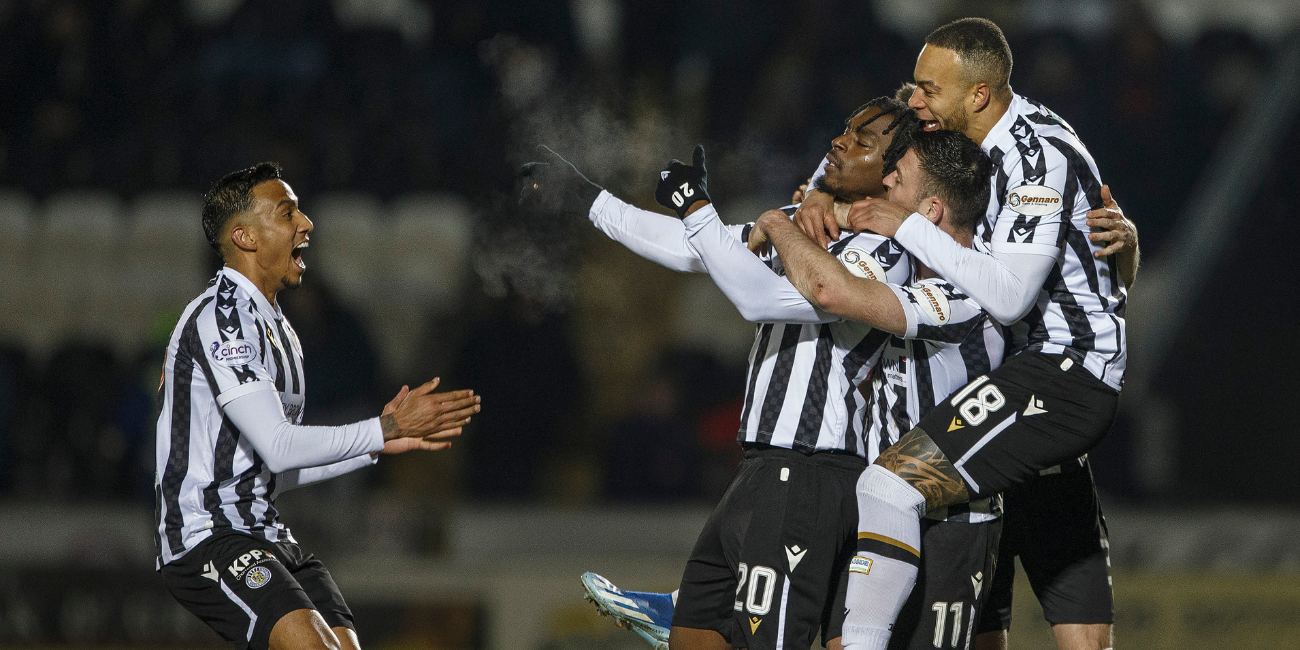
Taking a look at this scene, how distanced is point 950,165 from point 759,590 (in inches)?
58.5

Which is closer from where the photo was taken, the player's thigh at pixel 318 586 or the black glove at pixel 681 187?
the black glove at pixel 681 187

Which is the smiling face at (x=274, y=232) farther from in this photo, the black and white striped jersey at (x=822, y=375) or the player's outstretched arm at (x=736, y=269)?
the black and white striped jersey at (x=822, y=375)

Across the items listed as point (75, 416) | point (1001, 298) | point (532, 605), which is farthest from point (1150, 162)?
point (75, 416)

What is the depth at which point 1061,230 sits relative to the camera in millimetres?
3826

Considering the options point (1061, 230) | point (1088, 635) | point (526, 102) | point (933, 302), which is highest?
point (526, 102)

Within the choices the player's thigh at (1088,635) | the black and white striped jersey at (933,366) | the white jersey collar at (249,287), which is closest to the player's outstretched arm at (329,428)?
the white jersey collar at (249,287)

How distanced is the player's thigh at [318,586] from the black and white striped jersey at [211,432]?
9 centimetres

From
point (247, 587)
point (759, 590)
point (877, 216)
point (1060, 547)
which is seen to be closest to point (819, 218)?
point (877, 216)

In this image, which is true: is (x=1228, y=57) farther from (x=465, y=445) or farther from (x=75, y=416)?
(x=75, y=416)

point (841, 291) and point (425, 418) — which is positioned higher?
point (841, 291)

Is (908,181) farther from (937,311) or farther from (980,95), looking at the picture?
(937,311)

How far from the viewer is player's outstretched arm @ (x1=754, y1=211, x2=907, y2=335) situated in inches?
144

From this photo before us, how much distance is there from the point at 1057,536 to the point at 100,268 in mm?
8361

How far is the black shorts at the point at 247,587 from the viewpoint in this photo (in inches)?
153
